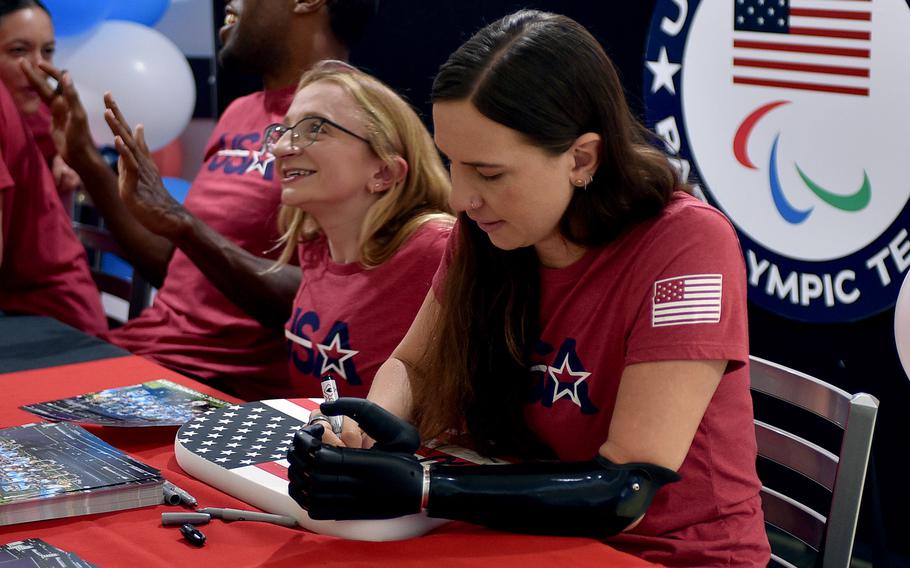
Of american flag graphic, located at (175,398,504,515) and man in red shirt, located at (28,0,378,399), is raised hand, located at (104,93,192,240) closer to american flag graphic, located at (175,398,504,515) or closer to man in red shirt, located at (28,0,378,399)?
man in red shirt, located at (28,0,378,399)

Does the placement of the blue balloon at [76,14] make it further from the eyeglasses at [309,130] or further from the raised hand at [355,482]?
the raised hand at [355,482]

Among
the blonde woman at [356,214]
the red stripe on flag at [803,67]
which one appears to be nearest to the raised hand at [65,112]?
the blonde woman at [356,214]

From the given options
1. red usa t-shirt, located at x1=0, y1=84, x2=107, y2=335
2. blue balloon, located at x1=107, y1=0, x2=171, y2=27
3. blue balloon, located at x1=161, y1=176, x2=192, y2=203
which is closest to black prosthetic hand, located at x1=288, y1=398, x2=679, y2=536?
red usa t-shirt, located at x1=0, y1=84, x2=107, y2=335

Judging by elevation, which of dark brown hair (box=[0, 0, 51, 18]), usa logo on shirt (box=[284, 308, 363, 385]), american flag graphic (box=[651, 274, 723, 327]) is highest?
dark brown hair (box=[0, 0, 51, 18])

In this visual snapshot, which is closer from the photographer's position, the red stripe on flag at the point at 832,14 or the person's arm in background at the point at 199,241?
the red stripe on flag at the point at 832,14

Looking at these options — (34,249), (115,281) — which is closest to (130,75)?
(115,281)

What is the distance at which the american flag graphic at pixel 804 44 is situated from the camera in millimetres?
2385

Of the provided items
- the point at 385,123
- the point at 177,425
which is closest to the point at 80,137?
the point at 385,123

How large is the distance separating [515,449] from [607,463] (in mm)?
284

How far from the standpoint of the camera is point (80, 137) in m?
2.91

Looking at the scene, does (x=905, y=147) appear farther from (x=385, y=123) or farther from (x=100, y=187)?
(x=100, y=187)

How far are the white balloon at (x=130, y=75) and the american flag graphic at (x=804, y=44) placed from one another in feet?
7.54

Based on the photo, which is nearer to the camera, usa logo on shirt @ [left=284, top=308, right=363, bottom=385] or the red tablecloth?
the red tablecloth

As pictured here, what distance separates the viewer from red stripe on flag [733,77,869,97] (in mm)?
2399
